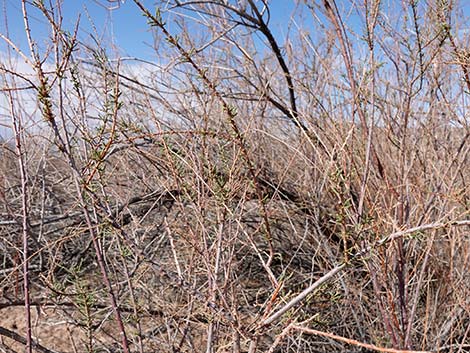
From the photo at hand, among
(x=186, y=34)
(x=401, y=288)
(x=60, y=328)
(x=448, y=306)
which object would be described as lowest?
(x=60, y=328)

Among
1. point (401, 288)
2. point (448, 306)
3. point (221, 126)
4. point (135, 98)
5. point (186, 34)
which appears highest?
point (186, 34)

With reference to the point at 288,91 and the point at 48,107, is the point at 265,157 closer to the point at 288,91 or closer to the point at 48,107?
the point at 288,91

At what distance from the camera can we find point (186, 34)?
3.43 m

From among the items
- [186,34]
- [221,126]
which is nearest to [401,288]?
[221,126]

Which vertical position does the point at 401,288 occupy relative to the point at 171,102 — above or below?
below

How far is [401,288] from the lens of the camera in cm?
194

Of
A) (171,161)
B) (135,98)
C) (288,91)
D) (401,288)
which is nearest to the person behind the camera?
(171,161)

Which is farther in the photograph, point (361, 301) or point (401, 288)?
point (361, 301)

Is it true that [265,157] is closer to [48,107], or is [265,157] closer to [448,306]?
[448,306]

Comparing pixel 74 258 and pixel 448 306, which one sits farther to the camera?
pixel 74 258

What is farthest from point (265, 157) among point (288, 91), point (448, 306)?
point (448, 306)

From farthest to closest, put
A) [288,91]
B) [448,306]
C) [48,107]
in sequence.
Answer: [288,91] → [448,306] → [48,107]

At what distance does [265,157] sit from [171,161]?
6.87 feet

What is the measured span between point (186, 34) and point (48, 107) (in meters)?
2.46
